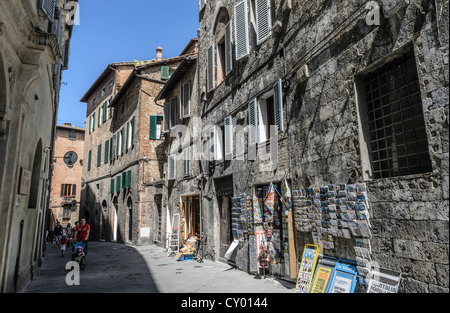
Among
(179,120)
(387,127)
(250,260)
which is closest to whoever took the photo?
(387,127)

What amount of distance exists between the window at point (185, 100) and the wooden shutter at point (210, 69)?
2007 millimetres

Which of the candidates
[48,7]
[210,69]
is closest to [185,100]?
[210,69]

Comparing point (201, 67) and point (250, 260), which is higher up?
point (201, 67)

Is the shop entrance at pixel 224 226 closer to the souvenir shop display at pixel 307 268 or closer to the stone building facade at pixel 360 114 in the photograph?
the stone building facade at pixel 360 114

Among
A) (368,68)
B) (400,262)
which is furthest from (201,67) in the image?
Answer: (400,262)

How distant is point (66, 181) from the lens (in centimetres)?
3378

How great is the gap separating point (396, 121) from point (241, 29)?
5.60 m

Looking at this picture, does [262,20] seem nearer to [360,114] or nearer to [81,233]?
[360,114]

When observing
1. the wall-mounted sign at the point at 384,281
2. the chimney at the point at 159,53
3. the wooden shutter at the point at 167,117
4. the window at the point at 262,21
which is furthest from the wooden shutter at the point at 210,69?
the chimney at the point at 159,53

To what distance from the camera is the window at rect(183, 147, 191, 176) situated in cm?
1268

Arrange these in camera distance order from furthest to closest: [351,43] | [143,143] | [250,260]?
1. [143,143]
2. [250,260]
3. [351,43]
